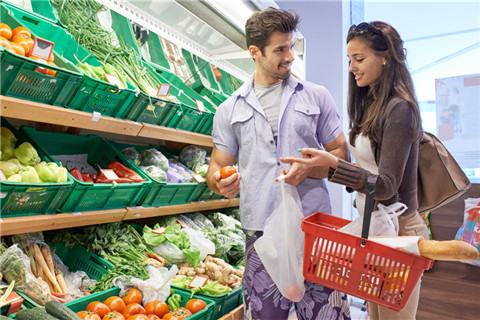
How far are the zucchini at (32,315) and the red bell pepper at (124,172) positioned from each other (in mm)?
1092

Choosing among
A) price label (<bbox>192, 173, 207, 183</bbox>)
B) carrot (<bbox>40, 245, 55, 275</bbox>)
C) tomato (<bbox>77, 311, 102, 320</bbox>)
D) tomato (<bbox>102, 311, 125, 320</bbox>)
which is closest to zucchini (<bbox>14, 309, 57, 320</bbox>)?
tomato (<bbox>77, 311, 102, 320</bbox>)

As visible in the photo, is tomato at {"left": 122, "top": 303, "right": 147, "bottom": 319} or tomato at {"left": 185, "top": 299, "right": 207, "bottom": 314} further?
tomato at {"left": 185, "top": 299, "right": 207, "bottom": 314}

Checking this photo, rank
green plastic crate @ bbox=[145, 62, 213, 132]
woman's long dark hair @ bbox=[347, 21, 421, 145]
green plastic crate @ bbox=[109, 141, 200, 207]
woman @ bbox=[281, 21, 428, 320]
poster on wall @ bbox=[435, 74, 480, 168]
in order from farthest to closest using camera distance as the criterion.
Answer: poster on wall @ bbox=[435, 74, 480, 168] → green plastic crate @ bbox=[145, 62, 213, 132] → green plastic crate @ bbox=[109, 141, 200, 207] → woman's long dark hair @ bbox=[347, 21, 421, 145] → woman @ bbox=[281, 21, 428, 320]

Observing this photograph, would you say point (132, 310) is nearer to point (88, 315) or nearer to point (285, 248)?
point (88, 315)

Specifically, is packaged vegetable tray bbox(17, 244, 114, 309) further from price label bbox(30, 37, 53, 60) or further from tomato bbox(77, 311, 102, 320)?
price label bbox(30, 37, 53, 60)

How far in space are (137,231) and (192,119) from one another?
997 millimetres

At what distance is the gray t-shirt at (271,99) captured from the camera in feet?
6.65

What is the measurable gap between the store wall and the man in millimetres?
Result: 3093

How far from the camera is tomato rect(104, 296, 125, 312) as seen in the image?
216 cm

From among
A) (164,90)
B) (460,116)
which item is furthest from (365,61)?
(460,116)

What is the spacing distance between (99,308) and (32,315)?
0.37 m

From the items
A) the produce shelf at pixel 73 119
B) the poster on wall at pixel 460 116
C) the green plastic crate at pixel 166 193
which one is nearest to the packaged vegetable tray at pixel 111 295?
the green plastic crate at pixel 166 193

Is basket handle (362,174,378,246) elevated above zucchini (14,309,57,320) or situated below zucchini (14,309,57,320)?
above

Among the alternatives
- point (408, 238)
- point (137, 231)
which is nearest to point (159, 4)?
point (137, 231)
